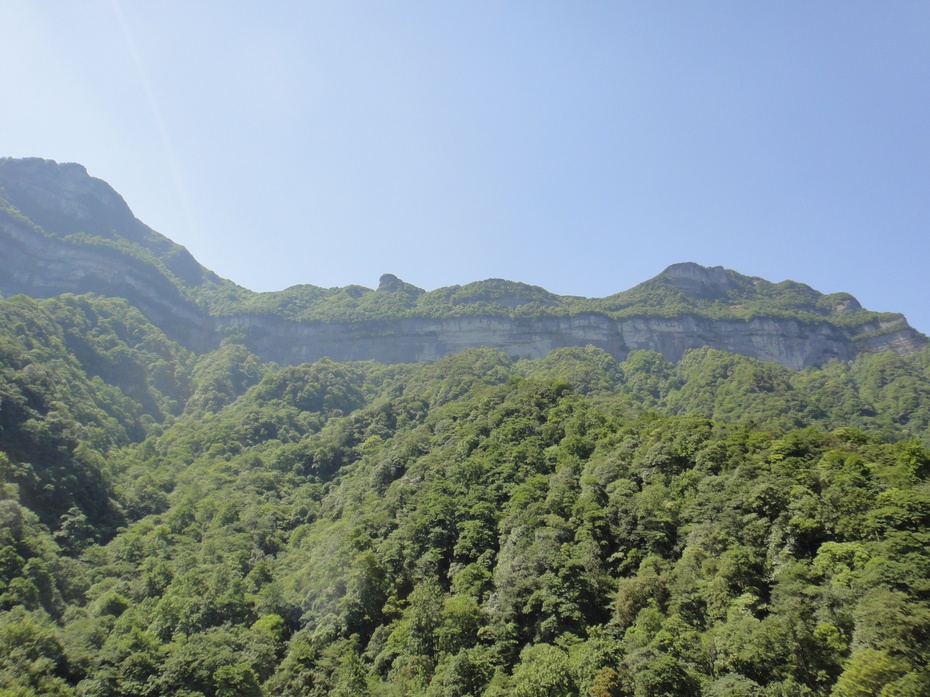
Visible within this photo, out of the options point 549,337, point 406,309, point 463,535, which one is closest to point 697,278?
point 549,337

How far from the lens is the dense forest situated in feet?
82.5

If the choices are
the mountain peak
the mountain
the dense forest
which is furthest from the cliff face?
the dense forest

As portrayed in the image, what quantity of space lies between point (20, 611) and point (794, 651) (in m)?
44.5

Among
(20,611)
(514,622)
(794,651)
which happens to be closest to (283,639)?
(20,611)

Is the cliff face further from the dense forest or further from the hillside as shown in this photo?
the dense forest

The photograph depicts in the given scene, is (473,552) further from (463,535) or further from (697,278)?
(697,278)

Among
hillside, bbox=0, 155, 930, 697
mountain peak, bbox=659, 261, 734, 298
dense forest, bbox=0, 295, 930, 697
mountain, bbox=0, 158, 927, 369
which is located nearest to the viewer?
dense forest, bbox=0, 295, 930, 697

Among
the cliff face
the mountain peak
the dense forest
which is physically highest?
the mountain peak

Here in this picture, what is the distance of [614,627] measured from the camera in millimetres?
31000

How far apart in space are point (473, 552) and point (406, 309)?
400 ft

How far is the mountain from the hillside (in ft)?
113

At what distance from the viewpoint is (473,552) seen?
43.4 metres

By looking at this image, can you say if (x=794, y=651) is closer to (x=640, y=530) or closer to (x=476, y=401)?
(x=640, y=530)

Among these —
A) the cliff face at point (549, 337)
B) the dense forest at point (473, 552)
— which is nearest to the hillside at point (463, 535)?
the dense forest at point (473, 552)
